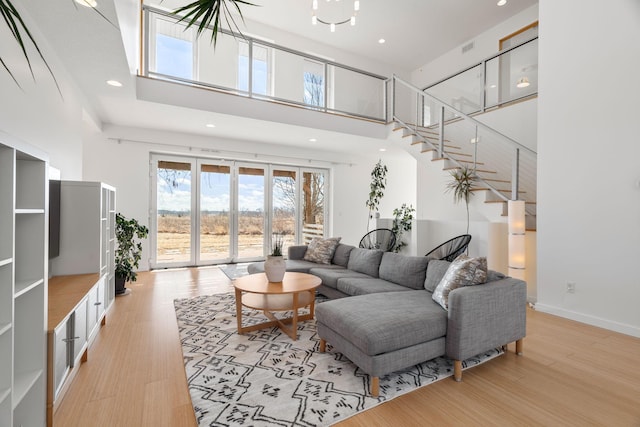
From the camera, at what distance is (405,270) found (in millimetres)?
3285

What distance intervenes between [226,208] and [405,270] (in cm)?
440

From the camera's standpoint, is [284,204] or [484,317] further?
[284,204]

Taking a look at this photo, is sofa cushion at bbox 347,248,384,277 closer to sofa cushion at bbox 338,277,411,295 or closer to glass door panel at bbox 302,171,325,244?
sofa cushion at bbox 338,277,411,295

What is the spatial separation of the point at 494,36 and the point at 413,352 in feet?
23.5

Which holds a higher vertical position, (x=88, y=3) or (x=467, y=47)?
(x=467, y=47)

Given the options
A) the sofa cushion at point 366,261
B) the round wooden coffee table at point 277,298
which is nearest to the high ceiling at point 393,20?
the sofa cushion at point 366,261

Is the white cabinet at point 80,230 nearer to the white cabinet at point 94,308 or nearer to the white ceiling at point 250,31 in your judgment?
the white cabinet at point 94,308

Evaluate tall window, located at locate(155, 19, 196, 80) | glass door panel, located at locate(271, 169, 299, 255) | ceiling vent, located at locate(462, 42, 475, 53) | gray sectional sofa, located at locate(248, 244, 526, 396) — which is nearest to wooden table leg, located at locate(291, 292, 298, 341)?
gray sectional sofa, located at locate(248, 244, 526, 396)

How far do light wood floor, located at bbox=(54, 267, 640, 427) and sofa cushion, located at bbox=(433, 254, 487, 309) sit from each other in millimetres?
568

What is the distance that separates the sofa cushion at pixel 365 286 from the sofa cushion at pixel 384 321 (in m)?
0.57

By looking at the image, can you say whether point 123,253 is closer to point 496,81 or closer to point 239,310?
point 239,310

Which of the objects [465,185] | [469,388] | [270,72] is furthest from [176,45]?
[469,388]

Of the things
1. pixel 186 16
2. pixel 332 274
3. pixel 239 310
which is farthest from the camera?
pixel 332 274

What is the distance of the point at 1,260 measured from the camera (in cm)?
121
